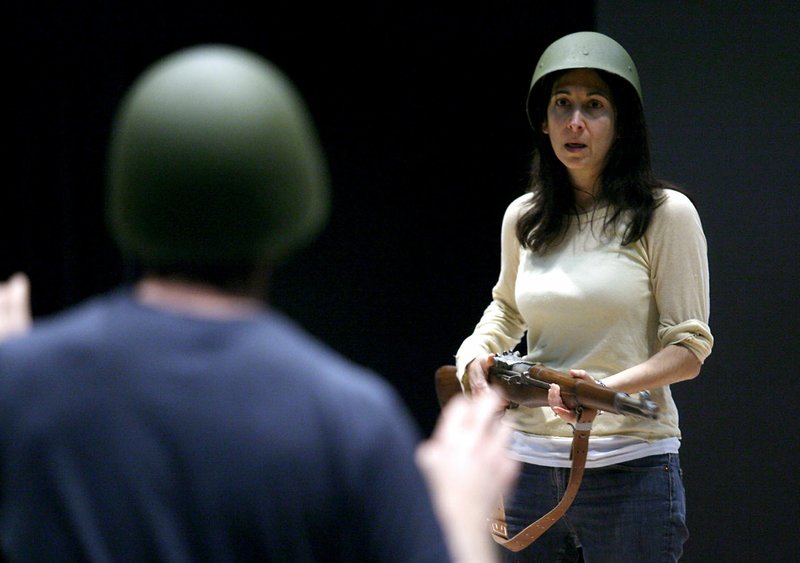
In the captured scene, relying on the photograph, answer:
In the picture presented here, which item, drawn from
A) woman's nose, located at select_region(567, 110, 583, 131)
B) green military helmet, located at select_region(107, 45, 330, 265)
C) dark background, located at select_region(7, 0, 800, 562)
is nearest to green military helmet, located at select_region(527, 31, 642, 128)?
woman's nose, located at select_region(567, 110, 583, 131)

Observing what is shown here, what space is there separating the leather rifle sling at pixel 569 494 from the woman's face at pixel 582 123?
1.99 ft

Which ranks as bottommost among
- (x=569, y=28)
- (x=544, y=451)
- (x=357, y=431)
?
(x=544, y=451)

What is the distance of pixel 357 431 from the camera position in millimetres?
1030

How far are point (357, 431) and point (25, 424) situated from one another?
11.9 inches

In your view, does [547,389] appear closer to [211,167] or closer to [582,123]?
[582,123]

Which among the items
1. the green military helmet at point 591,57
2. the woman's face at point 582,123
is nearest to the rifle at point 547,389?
the woman's face at point 582,123

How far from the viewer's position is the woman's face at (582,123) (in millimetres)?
2787

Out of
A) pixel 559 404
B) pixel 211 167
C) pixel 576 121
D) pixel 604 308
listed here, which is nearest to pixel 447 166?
pixel 576 121

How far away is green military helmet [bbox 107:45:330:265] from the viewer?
3.44 feet

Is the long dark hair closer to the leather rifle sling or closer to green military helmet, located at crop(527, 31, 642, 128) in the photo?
green military helmet, located at crop(527, 31, 642, 128)

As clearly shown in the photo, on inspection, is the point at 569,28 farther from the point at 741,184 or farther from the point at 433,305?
the point at 433,305

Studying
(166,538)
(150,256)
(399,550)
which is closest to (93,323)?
(150,256)

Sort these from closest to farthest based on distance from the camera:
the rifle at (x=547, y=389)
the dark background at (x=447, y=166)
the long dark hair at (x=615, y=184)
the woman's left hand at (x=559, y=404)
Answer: the rifle at (x=547, y=389) → the woman's left hand at (x=559, y=404) → the long dark hair at (x=615, y=184) → the dark background at (x=447, y=166)

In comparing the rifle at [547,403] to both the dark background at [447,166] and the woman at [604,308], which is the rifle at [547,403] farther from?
the dark background at [447,166]
